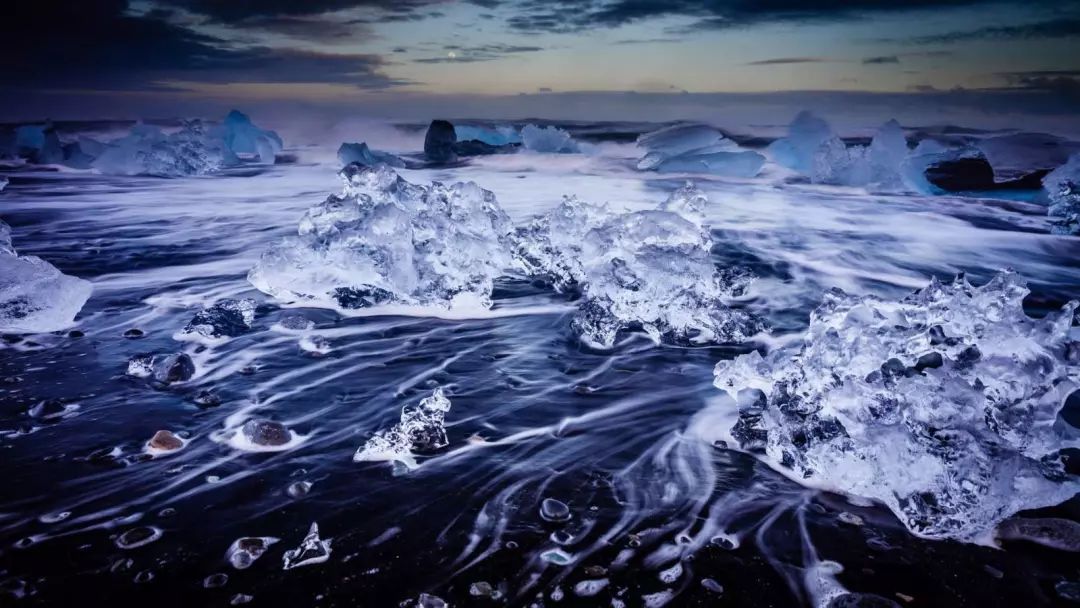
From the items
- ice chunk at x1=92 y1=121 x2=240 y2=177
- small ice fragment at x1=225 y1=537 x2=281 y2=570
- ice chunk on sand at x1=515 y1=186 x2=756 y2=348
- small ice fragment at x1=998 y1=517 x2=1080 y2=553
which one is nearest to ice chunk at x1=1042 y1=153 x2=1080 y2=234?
ice chunk on sand at x1=515 y1=186 x2=756 y2=348

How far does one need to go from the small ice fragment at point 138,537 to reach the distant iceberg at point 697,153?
8564 mm

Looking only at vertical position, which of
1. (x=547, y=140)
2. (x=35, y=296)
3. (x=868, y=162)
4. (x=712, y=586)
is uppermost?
(x=547, y=140)

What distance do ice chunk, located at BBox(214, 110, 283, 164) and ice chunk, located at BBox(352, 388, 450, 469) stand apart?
34.4 feet

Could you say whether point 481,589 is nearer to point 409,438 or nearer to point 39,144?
point 409,438

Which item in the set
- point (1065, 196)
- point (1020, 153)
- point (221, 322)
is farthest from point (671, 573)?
point (1020, 153)

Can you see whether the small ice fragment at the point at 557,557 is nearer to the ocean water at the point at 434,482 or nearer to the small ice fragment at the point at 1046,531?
the ocean water at the point at 434,482

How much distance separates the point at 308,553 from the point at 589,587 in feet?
2.52

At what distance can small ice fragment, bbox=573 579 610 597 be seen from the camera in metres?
1.52

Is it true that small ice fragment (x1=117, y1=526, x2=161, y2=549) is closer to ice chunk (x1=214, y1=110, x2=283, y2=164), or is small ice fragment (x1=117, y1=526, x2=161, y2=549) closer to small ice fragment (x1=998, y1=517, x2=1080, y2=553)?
small ice fragment (x1=998, y1=517, x2=1080, y2=553)

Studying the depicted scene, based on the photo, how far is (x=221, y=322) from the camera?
3.45m

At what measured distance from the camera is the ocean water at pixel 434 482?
156 centimetres

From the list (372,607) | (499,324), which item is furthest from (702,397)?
(372,607)

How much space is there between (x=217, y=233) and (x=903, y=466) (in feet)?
21.4

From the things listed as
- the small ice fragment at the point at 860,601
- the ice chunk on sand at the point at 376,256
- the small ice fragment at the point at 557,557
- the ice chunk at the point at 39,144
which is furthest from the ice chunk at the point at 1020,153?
the ice chunk at the point at 39,144
